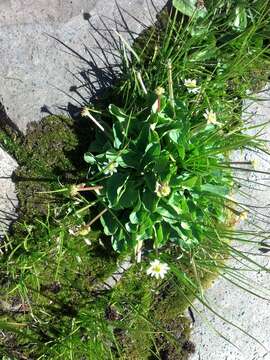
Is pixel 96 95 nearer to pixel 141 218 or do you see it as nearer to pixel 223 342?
pixel 141 218

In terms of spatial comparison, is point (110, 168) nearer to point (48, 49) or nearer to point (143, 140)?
point (143, 140)

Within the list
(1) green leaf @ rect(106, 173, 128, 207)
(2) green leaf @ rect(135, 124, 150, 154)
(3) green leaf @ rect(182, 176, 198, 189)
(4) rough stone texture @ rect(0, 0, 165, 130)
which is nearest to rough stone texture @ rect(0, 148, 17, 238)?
(4) rough stone texture @ rect(0, 0, 165, 130)

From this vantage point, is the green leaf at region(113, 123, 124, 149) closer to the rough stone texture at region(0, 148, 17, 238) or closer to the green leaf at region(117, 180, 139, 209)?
the green leaf at region(117, 180, 139, 209)

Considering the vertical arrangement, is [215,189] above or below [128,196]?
below

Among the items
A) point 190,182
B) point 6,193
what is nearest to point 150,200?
point 190,182

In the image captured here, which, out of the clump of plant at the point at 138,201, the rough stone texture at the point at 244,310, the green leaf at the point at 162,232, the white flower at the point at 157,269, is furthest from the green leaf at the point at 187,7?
the white flower at the point at 157,269

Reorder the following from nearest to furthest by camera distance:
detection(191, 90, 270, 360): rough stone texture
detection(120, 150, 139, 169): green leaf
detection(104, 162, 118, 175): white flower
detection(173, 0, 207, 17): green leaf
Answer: detection(104, 162, 118, 175): white flower < detection(120, 150, 139, 169): green leaf < detection(173, 0, 207, 17): green leaf < detection(191, 90, 270, 360): rough stone texture

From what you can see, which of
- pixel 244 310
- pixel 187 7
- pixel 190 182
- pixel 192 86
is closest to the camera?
pixel 190 182
